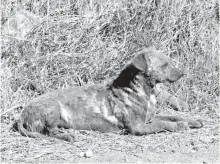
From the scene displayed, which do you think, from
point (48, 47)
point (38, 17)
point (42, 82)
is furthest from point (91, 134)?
point (38, 17)

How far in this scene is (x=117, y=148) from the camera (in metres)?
5.47

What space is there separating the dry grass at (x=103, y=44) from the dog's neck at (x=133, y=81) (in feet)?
2.32

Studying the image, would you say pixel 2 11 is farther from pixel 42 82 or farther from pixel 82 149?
pixel 82 149

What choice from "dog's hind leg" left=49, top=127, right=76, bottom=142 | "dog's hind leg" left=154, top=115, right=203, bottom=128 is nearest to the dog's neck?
"dog's hind leg" left=154, top=115, right=203, bottom=128

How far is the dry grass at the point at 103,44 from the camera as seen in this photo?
6918 mm

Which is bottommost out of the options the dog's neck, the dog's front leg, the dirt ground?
the dirt ground

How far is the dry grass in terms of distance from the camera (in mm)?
6918

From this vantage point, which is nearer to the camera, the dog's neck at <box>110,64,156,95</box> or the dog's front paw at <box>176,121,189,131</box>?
the dog's front paw at <box>176,121,189,131</box>

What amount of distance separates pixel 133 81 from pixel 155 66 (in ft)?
1.13

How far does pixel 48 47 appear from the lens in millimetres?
7348

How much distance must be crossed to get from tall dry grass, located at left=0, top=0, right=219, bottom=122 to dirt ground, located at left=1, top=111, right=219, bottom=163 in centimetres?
79

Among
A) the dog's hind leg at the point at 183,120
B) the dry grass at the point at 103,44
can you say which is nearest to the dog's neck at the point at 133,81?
the dog's hind leg at the point at 183,120

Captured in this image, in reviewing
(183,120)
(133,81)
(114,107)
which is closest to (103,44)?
(133,81)

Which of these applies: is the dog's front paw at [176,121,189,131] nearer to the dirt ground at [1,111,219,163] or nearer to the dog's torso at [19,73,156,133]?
the dirt ground at [1,111,219,163]
